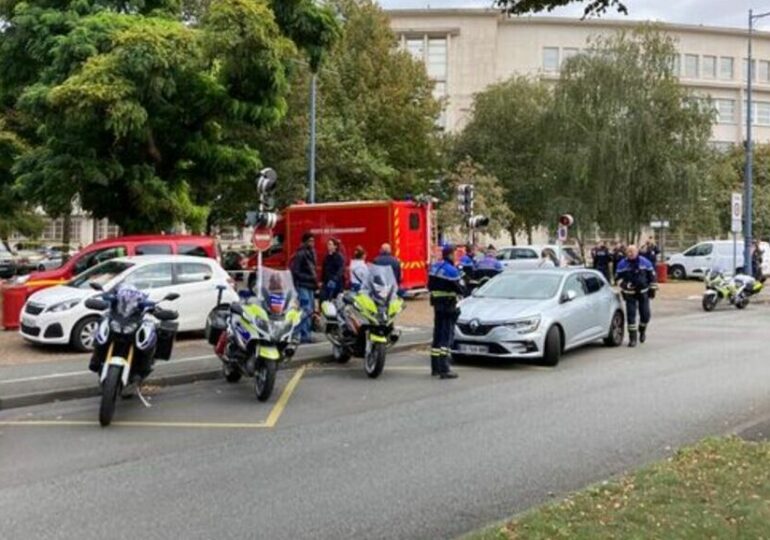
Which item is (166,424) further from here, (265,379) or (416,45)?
(416,45)

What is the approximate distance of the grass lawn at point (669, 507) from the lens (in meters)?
4.68

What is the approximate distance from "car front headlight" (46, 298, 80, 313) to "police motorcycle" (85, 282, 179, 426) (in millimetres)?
4360

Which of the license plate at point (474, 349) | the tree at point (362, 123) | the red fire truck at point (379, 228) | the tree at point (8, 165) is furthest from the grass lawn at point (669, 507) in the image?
the tree at point (362, 123)

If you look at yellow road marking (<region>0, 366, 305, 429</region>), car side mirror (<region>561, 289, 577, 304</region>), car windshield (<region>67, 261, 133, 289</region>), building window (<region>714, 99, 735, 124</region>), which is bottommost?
yellow road marking (<region>0, 366, 305, 429</region>)

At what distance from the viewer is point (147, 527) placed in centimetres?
549

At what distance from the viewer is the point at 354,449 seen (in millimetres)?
7613

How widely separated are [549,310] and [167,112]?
36.9ft

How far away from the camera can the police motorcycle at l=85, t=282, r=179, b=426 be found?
881 centimetres

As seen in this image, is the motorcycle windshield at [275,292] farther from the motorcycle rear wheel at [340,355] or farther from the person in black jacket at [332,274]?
the person in black jacket at [332,274]

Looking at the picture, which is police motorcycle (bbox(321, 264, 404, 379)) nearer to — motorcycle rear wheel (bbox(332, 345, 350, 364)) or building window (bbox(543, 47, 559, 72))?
motorcycle rear wheel (bbox(332, 345, 350, 364))

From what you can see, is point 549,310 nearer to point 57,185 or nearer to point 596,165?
point 57,185

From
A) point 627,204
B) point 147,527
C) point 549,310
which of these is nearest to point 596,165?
point 627,204

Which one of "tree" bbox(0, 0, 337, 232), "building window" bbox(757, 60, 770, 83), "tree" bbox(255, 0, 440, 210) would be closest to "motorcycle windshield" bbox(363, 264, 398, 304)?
"tree" bbox(0, 0, 337, 232)

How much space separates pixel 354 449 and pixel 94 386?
14.9ft
